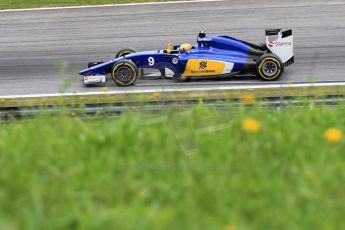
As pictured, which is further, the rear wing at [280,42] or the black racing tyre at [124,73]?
the rear wing at [280,42]

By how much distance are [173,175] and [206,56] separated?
11143mm

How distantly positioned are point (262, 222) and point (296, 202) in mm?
219

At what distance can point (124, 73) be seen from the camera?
14352mm

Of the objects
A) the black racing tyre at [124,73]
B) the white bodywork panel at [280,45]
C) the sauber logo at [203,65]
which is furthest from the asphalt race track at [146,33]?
the white bodywork panel at [280,45]

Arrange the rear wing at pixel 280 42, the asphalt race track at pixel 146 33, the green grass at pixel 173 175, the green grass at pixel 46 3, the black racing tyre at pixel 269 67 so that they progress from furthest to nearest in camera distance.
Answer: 1. the green grass at pixel 46 3
2. the asphalt race track at pixel 146 33
3. the rear wing at pixel 280 42
4. the black racing tyre at pixel 269 67
5. the green grass at pixel 173 175

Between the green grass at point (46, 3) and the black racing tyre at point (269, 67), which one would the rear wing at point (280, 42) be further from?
the green grass at point (46, 3)

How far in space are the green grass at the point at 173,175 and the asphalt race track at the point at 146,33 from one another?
10.7m

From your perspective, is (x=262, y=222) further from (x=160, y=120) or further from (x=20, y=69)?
(x=20, y=69)

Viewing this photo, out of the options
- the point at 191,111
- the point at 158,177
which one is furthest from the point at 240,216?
the point at 191,111

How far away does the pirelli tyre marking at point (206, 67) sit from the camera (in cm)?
1420

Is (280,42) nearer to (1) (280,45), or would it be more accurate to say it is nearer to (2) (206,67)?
(1) (280,45)

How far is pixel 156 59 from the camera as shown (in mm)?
14195

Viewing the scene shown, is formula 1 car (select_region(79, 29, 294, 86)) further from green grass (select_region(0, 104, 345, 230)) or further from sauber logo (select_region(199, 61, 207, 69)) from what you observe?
green grass (select_region(0, 104, 345, 230))

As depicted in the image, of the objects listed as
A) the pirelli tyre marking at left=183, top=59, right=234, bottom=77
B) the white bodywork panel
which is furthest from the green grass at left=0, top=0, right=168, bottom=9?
the white bodywork panel
